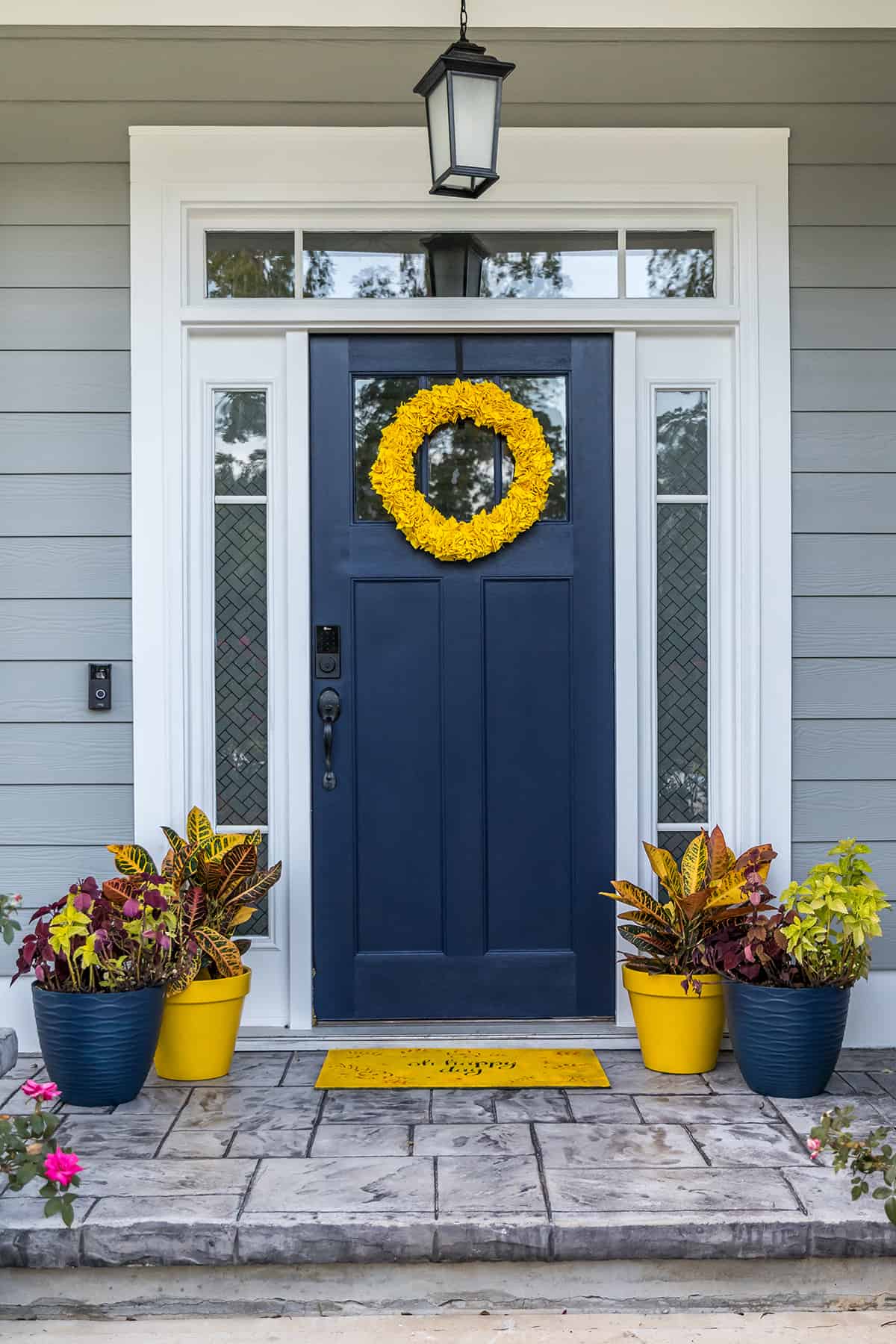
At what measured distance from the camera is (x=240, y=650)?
3305 mm

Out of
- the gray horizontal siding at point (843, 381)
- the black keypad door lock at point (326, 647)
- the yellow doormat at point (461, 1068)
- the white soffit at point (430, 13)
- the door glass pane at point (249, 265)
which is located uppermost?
the white soffit at point (430, 13)

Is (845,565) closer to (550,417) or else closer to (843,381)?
(843,381)

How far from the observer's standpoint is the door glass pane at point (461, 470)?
10.8ft

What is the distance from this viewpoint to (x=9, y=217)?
3221 mm

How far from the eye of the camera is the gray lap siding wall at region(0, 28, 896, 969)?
3182 millimetres

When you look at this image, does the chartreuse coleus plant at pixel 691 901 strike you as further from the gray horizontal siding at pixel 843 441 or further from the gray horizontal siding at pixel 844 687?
the gray horizontal siding at pixel 843 441

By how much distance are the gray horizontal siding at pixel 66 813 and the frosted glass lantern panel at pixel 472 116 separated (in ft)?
6.03

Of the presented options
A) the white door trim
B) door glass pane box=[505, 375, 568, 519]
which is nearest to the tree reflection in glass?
door glass pane box=[505, 375, 568, 519]

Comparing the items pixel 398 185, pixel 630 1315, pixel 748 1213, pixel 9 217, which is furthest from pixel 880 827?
pixel 9 217

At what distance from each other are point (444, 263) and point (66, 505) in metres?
1.24

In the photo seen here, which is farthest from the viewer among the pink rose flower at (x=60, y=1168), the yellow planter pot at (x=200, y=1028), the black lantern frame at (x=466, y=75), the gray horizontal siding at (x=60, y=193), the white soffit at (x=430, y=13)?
the gray horizontal siding at (x=60, y=193)

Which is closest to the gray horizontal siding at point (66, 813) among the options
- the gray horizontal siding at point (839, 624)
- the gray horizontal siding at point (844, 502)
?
the gray horizontal siding at point (839, 624)

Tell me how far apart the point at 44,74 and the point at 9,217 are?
0.39 metres

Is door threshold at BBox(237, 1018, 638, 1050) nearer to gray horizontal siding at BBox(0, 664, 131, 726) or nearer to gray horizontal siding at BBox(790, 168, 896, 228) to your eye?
gray horizontal siding at BBox(0, 664, 131, 726)
